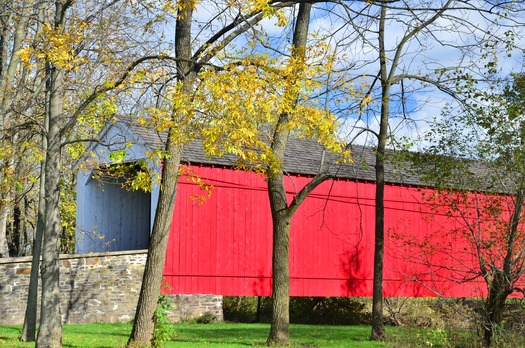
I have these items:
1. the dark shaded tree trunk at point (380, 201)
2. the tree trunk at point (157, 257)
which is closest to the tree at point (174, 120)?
the tree trunk at point (157, 257)

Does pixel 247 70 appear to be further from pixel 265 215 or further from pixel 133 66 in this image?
pixel 265 215

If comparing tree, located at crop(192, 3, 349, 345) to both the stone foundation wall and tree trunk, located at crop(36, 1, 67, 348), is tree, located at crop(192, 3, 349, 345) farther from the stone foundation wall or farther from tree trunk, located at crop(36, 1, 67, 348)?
the stone foundation wall

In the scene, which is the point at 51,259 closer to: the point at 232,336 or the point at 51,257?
the point at 51,257

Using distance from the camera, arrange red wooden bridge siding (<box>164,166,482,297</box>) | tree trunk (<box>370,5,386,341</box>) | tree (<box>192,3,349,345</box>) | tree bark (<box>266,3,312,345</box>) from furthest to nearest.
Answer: red wooden bridge siding (<box>164,166,482,297</box>) → tree trunk (<box>370,5,386,341</box>) → tree bark (<box>266,3,312,345</box>) → tree (<box>192,3,349,345</box>)

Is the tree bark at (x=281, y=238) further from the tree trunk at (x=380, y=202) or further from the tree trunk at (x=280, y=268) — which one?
the tree trunk at (x=380, y=202)

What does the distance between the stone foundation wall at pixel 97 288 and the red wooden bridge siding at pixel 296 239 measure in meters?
0.63

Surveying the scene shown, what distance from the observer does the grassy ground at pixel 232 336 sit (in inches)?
518

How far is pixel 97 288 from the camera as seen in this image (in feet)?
59.1

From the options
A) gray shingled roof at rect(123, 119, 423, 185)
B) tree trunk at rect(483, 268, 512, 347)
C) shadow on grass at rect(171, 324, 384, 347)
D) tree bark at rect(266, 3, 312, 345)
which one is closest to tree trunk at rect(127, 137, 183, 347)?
shadow on grass at rect(171, 324, 384, 347)

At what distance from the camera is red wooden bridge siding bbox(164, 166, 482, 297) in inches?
734

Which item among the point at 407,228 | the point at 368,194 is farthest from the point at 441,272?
the point at 368,194

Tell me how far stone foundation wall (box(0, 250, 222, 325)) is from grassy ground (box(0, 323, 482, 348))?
0.69 m

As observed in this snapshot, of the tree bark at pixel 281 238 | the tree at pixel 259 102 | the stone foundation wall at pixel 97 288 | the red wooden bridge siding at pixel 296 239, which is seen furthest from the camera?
the red wooden bridge siding at pixel 296 239

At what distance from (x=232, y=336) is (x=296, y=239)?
16.8 ft
